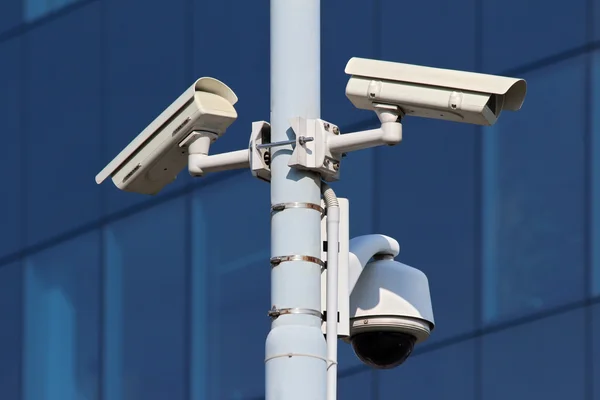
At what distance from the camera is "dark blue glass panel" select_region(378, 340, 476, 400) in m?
16.4

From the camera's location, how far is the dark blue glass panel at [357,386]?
56.9 ft

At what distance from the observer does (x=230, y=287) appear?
19234 mm

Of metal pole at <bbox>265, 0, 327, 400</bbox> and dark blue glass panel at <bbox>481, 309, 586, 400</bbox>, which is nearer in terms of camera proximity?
metal pole at <bbox>265, 0, 327, 400</bbox>

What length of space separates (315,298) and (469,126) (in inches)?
361

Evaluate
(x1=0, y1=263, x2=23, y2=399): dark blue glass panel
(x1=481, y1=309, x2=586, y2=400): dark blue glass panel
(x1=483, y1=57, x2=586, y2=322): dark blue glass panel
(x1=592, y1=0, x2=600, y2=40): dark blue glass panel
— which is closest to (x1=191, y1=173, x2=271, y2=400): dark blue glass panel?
(x1=483, y1=57, x2=586, y2=322): dark blue glass panel

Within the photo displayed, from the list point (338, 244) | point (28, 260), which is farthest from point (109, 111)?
point (338, 244)

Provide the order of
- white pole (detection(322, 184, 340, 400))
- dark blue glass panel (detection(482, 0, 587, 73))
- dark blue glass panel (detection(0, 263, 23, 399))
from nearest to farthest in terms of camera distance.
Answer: white pole (detection(322, 184, 340, 400)) < dark blue glass panel (detection(482, 0, 587, 73)) < dark blue glass panel (detection(0, 263, 23, 399))

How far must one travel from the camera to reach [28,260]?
22.1 m

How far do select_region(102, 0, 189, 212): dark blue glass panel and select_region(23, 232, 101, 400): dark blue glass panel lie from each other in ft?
2.62

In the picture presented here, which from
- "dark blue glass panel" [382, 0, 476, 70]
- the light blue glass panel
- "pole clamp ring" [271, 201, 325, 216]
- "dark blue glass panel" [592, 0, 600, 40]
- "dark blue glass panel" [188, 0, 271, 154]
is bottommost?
"pole clamp ring" [271, 201, 325, 216]

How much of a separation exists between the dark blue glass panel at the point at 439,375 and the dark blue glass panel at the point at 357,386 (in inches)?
11.3

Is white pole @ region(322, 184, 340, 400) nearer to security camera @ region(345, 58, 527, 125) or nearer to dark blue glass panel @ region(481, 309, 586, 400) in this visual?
security camera @ region(345, 58, 527, 125)

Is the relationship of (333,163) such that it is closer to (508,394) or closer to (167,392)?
(508,394)

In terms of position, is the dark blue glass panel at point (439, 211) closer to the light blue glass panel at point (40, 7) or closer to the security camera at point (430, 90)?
the light blue glass panel at point (40, 7)
